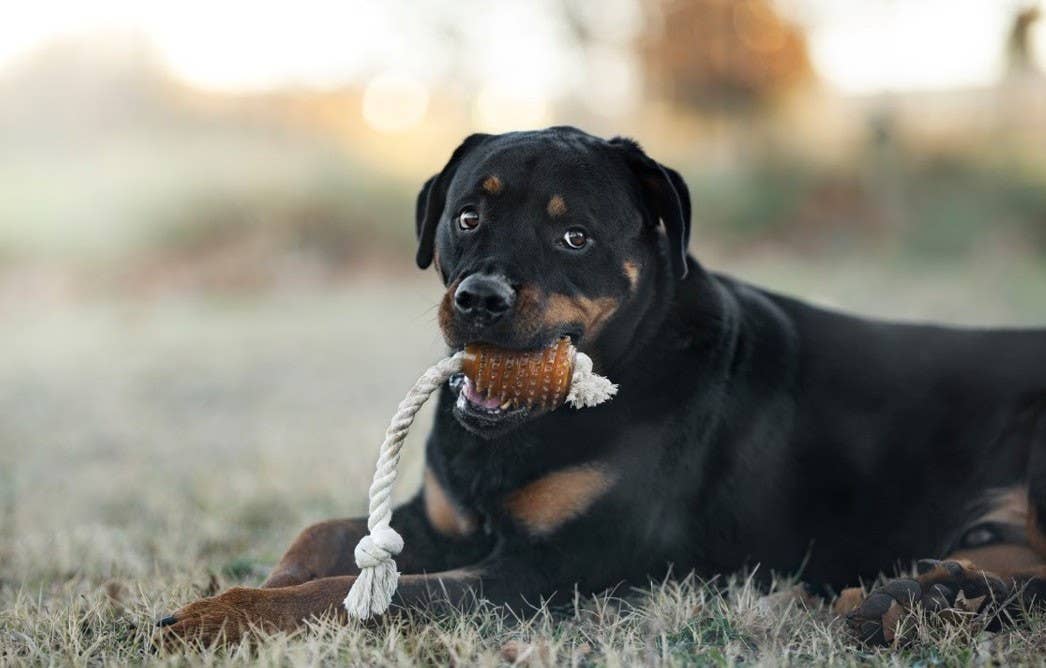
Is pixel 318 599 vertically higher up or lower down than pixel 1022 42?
lower down

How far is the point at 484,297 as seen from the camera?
272 cm

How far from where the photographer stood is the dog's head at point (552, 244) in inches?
110

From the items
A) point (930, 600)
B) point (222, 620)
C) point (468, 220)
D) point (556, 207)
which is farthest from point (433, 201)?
point (930, 600)

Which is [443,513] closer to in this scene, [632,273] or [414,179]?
[632,273]

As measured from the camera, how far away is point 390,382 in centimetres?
812

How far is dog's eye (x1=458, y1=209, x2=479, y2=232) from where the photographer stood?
3111 millimetres

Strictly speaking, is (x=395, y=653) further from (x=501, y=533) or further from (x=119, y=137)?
(x=119, y=137)

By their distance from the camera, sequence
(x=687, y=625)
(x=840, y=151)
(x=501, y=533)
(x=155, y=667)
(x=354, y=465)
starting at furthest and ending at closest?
(x=840, y=151) < (x=354, y=465) < (x=501, y=533) < (x=687, y=625) < (x=155, y=667)

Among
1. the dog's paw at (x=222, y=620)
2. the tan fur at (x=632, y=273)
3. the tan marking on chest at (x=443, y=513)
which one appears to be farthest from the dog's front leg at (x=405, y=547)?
the tan fur at (x=632, y=273)

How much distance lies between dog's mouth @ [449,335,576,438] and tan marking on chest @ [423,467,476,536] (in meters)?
0.33

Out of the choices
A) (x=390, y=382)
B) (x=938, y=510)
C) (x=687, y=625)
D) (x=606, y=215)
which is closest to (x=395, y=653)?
(x=687, y=625)

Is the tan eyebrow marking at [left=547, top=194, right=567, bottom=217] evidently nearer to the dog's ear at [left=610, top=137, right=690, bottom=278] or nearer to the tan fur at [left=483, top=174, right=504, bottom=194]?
the tan fur at [left=483, top=174, right=504, bottom=194]

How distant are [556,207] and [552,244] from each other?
A: 11 cm

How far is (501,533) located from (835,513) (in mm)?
1020
